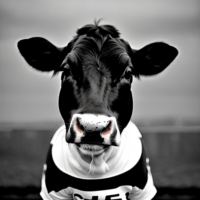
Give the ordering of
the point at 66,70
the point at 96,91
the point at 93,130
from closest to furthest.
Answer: the point at 93,130 → the point at 96,91 → the point at 66,70

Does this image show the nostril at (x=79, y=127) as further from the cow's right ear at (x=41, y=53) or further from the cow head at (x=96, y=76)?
the cow's right ear at (x=41, y=53)

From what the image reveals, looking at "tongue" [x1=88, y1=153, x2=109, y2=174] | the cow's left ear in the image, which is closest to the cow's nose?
"tongue" [x1=88, y1=153, x2=109, y2=174]

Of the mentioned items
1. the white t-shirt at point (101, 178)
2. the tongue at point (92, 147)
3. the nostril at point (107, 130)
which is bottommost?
the white t-shirt at point (101, 178)

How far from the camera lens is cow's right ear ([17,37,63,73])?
144cm

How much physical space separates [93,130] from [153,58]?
2.38ft

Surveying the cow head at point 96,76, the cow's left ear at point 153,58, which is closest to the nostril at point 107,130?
the cow head at point 96,76

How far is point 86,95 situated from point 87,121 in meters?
0.19

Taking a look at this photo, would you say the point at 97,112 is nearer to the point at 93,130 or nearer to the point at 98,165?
the point at 93,130

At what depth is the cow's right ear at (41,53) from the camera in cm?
144

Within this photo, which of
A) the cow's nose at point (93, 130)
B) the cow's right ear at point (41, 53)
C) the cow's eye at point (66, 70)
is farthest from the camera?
the cow's right ear at point (41, 53)

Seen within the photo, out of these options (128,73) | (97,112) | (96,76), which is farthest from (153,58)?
(97,112)

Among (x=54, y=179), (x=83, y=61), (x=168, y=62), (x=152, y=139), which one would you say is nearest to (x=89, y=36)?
(x=83, y=61)

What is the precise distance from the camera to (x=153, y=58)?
59.3 inches

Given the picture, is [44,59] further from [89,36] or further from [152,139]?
[152,139]
